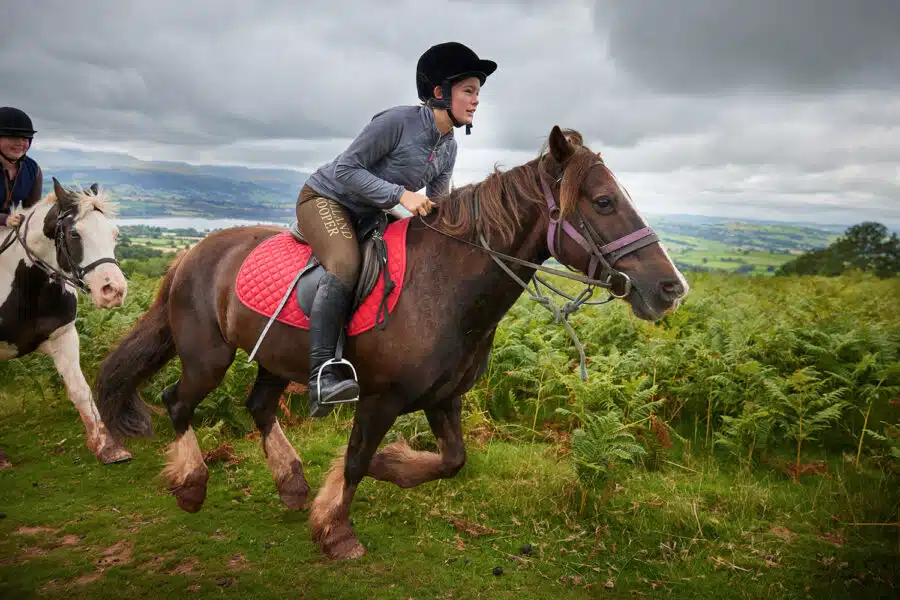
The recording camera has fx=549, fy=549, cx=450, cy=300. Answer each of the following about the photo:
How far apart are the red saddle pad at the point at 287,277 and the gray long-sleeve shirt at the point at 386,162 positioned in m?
0.32

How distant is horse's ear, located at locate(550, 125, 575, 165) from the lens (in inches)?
128

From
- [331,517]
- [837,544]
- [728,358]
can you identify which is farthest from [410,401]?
[728,358]

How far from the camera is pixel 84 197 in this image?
17.4 feet

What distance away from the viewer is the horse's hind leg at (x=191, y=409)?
16.0 feet

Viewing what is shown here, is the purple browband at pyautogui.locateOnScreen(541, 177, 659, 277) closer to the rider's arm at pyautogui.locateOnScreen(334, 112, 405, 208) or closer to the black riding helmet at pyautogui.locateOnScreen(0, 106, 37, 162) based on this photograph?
the rider's arm at pyautogui.locateOnScreen(334, 112, 405, 208)

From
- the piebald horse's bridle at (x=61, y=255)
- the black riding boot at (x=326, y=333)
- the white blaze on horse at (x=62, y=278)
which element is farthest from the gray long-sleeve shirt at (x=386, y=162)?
the piebald horse's bridle at (x=61, y=255)

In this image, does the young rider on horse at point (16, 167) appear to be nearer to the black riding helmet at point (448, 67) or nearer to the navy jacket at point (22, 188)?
the navy jacket at point (22, 188)

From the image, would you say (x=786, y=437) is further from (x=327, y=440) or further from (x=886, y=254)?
(x=886, y=254)

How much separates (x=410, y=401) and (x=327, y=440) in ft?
10.1

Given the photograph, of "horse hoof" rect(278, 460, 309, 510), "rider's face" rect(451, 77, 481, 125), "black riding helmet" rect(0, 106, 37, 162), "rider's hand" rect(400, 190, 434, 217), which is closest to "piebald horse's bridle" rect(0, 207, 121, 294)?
Answer: "black riding helmet" rect(0, 106, 37, 162)

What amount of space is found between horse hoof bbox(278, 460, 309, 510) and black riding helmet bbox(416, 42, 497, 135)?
350cm

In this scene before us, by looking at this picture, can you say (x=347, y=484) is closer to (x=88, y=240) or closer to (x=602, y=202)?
(x=602, y=202)

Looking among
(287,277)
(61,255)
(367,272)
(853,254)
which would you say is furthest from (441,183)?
(853,254)

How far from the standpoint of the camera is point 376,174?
3984 millimetres
